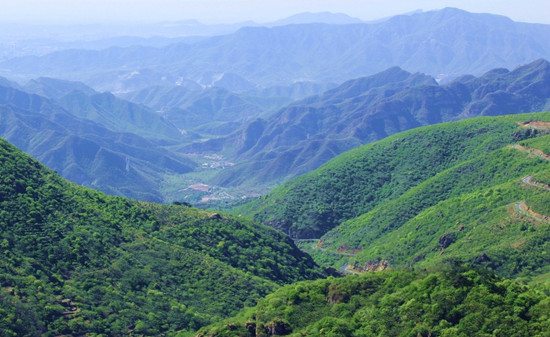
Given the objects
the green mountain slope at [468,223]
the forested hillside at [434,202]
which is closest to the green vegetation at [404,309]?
the forested hillside at [434,202]

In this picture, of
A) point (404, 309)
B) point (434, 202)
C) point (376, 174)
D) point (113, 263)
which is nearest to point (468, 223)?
point (434, 202)

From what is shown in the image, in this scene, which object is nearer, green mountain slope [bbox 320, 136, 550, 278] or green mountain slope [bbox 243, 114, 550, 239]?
green mountain slope [bbox 320, 136, 550, 278]

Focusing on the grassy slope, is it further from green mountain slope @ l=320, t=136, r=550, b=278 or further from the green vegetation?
the green vegetation

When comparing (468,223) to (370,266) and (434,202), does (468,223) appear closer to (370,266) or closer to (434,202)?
(370,266)

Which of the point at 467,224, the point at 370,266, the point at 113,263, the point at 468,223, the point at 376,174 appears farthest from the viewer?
the point at 376,174

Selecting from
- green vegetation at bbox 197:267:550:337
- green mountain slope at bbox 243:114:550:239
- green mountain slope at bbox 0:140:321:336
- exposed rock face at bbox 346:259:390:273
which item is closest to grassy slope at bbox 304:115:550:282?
exposed rock face at bbox 346:259:390:273

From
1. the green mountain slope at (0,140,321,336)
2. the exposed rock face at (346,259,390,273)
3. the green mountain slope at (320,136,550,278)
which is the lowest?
the exposed rock face at (346,259,390,273)
